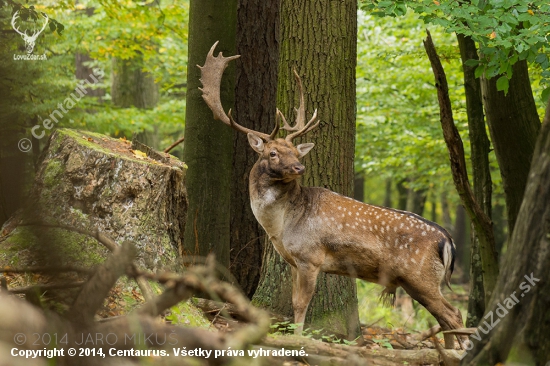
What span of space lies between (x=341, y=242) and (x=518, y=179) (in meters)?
3.90

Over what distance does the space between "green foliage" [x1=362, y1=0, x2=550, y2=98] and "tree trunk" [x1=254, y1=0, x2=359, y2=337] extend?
652 millimetres

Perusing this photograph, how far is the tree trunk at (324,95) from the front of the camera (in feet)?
24.0

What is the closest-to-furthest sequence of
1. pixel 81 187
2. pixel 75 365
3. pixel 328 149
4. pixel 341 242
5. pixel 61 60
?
pixel 75 365 < pixel 81 187 < pixel 341 242 < pixel 328 149 < pixel 61 60

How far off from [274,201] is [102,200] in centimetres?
185

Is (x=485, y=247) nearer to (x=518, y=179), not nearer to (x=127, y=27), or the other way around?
(x=518, y=179)

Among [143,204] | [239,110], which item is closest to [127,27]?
[239,110]

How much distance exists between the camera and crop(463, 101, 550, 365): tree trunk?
3.53 metres

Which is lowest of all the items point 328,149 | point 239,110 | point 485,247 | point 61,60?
point 485,247

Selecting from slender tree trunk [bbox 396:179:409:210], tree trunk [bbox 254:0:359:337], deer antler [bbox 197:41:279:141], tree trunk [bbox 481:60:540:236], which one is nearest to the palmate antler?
deer antler [bbox 197:41:279:141]

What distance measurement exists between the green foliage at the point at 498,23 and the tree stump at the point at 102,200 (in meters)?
3.36

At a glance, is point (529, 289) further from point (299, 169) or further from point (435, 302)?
point (299, 169)

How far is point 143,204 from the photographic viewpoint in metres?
5.99

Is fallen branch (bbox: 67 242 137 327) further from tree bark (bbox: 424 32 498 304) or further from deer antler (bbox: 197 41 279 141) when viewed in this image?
tree bark (bbox: 424 32 498 304)

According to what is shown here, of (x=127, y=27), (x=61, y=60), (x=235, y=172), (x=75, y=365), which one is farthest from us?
(x=127, y=27)
